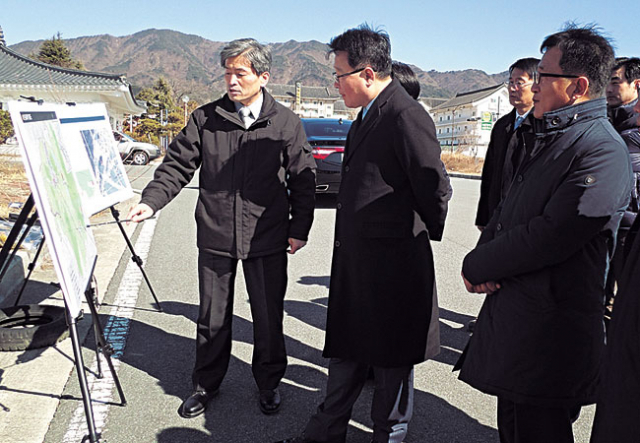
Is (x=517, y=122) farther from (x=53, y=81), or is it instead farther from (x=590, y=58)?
(x=53, y=81)

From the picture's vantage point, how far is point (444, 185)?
8.03ft

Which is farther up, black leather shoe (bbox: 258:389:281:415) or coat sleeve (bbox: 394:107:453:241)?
coat sleeve (bbox: 394:107:453:241)

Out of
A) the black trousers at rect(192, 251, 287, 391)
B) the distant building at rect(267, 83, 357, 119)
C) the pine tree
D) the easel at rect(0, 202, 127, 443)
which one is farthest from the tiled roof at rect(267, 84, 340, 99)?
the easel at rect(0, 202, 127, 443)

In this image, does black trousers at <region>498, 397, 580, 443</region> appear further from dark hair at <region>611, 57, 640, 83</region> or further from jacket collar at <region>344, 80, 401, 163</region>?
dark hair at <region>611, 57, 640, 83</region>

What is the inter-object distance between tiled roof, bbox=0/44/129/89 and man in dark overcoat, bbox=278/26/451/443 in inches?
858

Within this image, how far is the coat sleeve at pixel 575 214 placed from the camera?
5.79ft

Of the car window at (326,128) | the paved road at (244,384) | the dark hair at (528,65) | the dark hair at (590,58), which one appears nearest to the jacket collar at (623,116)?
the dark hair at (528,65)

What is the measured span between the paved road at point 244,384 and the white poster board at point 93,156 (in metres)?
1.06

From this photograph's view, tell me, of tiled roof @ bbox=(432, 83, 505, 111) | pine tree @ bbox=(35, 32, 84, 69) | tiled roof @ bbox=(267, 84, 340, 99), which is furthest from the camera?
tiled roof @ bbox=(267, 84, 340, 99)

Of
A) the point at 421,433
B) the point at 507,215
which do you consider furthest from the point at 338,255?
the point at 421,433

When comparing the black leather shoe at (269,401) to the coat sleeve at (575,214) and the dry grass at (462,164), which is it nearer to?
the coat sleeve at (575,214)

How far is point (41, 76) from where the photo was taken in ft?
74.8

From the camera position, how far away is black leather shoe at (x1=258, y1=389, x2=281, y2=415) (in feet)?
9.91

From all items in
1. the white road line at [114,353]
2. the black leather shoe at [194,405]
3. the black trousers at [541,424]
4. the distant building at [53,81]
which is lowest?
the white road line at [114,353]
